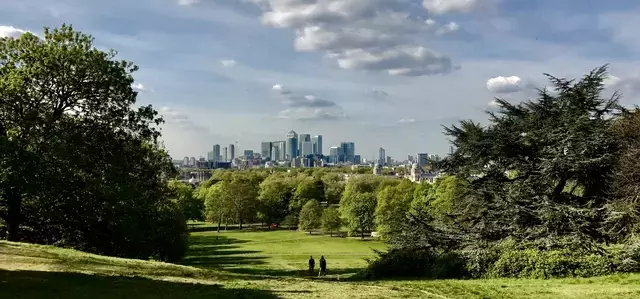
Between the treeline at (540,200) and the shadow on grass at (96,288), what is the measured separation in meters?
10.4

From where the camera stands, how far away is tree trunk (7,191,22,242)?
26.1 m

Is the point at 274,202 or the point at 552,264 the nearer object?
the point at 552,264

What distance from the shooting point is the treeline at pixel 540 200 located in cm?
2131

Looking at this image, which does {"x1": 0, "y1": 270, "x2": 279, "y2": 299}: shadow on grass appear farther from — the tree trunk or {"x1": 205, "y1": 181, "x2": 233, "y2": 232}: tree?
{"x1": 205, "y1": 181, "x2": 233, "y2": 232}: tree

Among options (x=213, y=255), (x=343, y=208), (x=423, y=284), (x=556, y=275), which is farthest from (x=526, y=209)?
(x=343, y=208)

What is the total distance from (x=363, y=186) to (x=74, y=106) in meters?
85.6

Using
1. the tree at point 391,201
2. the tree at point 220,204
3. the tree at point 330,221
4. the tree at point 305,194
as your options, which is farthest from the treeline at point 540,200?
the tree at point 305,194

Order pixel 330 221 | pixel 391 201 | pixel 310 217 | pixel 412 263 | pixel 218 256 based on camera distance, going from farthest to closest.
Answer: pixel 310 217 < pixel 330 221 < pixel 391 201 < pixel 218 256 < pixel 412 263

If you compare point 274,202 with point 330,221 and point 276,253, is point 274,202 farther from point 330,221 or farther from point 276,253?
point 276,253

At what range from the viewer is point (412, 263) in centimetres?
2458

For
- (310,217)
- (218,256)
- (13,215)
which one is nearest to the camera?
(13,215)

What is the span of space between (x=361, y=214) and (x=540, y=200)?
56.3 meters

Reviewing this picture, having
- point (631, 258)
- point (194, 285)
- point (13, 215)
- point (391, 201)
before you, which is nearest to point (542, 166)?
point (631, 258)

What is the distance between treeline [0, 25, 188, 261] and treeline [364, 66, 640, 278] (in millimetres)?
13658
